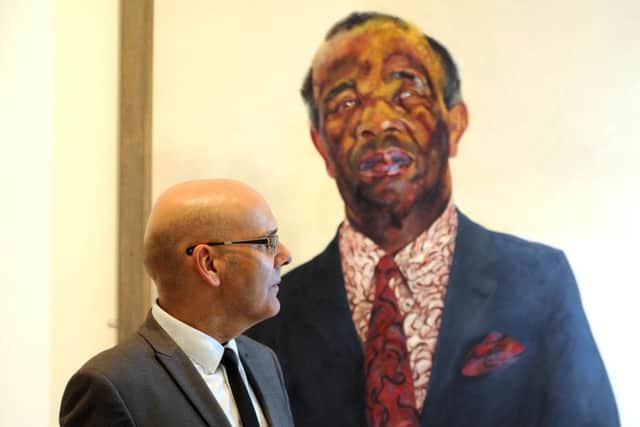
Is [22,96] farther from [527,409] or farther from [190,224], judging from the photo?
[527,409]

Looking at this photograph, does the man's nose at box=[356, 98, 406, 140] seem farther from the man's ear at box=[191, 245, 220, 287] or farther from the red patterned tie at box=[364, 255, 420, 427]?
the man's ear at box=[191, 245, 220, 287]

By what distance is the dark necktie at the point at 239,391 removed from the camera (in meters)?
1.57

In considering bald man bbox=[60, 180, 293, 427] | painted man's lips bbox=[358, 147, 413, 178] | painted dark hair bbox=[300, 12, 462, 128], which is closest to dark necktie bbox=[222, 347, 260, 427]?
bald man bbox=[60, 180, 293, 427]

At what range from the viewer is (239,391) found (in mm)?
1588

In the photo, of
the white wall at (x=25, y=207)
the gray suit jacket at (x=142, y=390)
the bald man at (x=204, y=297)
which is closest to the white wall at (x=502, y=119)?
the white wall at (x=25, y=207)

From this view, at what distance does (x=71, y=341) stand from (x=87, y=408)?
3.98ft

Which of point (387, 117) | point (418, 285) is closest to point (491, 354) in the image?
point (418, 285)

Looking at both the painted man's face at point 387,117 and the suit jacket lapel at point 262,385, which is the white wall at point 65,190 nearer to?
the painted man's face at point 387,117

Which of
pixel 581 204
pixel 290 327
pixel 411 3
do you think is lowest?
pixel 290 327

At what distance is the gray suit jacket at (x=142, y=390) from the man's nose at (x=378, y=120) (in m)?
0.96

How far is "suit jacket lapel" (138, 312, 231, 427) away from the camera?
1486 millimetres

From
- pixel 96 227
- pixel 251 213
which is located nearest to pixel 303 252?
pixel 96 227

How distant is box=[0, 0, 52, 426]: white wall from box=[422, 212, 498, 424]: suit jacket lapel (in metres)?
1.17

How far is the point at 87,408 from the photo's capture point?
4.59 feet
